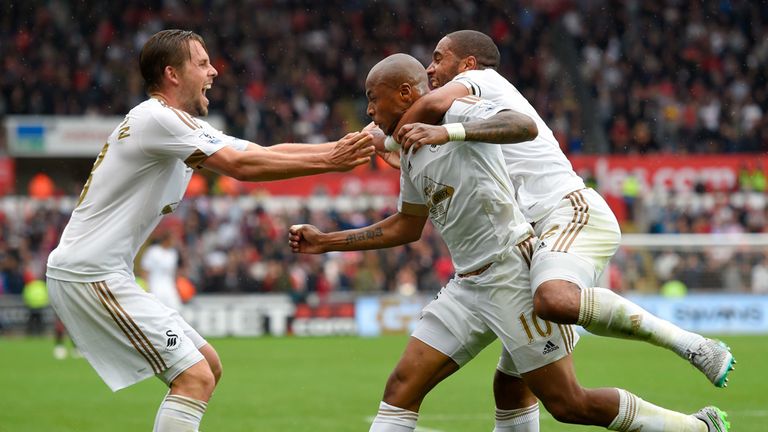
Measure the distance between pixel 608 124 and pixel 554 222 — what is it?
26.2m

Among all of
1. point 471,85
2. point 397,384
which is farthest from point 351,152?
point 397,384

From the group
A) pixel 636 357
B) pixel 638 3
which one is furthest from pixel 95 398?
pixel 638 3

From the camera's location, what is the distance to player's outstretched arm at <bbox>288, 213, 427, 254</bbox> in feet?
23.1

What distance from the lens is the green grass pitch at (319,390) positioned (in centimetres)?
1084

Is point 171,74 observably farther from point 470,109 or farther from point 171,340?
point 470,109

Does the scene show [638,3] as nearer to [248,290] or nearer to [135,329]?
[248,290]

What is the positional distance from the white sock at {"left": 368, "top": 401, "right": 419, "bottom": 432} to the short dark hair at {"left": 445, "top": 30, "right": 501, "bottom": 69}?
2217 mm

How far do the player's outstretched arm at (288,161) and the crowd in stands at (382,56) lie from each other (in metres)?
24.0

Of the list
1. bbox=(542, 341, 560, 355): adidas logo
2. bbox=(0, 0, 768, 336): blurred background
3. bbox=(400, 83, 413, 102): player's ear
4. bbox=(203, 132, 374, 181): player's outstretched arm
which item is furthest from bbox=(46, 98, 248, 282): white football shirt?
bbox=(0, 0, 768, 336): blurred background

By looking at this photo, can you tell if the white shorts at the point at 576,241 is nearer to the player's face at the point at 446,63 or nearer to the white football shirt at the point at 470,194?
the white football shirt at the point at 470,194

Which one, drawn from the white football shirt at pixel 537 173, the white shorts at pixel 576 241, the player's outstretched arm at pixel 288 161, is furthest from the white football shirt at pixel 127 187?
the white shorts at pixel 576 241

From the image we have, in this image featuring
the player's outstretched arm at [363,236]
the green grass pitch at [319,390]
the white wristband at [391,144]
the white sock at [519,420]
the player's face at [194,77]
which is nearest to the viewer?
the white wristband at [391,144]

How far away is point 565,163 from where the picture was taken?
696 centimetres

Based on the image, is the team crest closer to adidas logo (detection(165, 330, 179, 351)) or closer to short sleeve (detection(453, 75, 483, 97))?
short sleeve (detection(453, 75, 483, 97))
